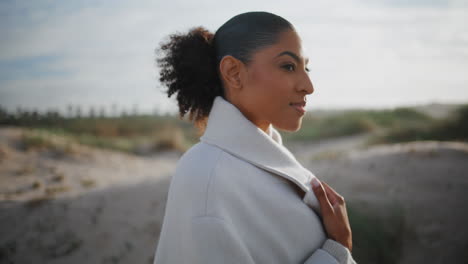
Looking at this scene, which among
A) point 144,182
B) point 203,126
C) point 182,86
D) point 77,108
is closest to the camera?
point 182,86

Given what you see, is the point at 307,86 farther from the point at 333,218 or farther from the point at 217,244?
the point at 217,244

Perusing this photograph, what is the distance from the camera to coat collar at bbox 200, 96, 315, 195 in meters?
1.32

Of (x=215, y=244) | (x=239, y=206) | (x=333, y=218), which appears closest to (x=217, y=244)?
(x=215, y=244)

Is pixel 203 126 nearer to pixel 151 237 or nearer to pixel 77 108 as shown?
pixel 151 237

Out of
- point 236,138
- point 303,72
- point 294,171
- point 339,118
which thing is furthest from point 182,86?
point 339,118

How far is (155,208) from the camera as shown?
4941mm

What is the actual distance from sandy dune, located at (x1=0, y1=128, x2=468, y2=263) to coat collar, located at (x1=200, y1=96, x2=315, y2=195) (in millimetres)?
3329

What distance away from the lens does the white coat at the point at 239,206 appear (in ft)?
3.56

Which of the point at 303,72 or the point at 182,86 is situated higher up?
the point at 303,72

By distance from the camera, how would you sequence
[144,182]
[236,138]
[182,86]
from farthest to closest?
[144,182]
[182,86]
[236,138]

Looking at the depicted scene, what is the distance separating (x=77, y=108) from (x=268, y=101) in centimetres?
2478

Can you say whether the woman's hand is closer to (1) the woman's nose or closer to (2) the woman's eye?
(1) the woman's nose

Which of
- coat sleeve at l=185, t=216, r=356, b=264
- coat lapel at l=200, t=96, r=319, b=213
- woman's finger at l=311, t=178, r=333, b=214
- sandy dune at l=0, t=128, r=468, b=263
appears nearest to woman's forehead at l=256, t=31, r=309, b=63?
coat lapel at l=200, t=96, r=319, b=213

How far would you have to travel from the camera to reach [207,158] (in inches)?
48.0
